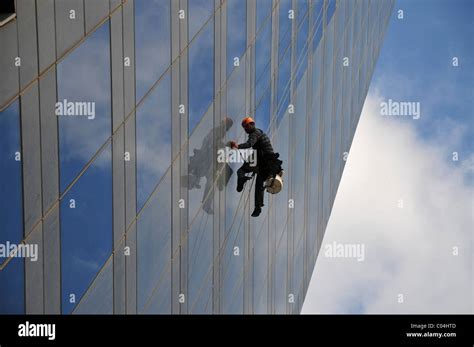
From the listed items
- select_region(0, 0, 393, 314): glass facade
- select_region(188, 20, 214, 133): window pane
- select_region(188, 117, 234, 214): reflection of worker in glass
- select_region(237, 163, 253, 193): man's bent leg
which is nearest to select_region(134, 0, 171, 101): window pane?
select_region(0, 0, 393, 314): glass facade

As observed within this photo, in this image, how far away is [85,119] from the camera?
531 inches

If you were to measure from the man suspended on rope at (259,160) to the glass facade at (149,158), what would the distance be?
2.31 feet

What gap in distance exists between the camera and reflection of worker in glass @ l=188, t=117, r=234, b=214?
19797 mm

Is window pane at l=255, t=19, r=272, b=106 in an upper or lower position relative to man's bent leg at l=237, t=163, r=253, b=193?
upper

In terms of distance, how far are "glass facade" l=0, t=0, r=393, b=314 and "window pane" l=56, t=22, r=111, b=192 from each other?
35mm

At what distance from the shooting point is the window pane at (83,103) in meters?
12.7

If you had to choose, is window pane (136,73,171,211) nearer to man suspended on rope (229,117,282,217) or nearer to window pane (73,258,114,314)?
window pane (73,258,114,314)

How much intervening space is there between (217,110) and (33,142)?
33.1 feet

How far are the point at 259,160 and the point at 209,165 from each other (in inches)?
67.3

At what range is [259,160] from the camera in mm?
21906

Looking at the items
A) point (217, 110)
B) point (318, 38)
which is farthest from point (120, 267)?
point (318, 38)

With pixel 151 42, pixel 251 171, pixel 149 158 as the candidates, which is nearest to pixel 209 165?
pixel 251 171
